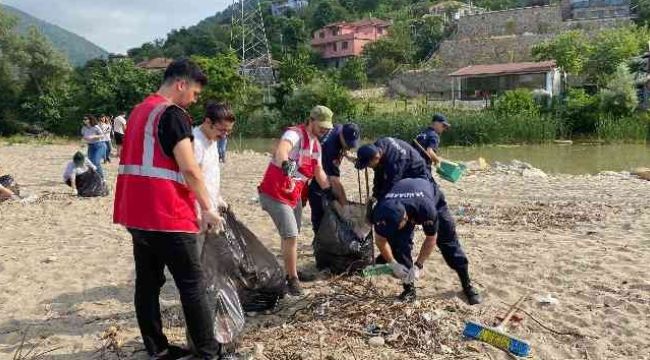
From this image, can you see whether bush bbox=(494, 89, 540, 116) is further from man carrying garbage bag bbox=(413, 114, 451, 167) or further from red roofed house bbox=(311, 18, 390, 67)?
red roofed house bbox=(311, 18, 390, 67)

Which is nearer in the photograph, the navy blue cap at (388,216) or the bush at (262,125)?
the navy blue cap at (388,216)

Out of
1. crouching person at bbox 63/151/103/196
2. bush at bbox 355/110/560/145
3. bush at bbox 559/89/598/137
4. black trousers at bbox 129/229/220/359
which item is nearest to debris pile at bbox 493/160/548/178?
crouching person at bbox 63/151/103/196

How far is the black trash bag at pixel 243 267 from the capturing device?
385 cm

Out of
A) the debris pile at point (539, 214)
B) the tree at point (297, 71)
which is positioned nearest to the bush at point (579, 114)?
the tree at point (297, 71)

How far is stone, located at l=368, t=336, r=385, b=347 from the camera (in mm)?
3951

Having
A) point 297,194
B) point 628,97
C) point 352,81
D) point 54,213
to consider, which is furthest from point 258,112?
Answer: point 297,194

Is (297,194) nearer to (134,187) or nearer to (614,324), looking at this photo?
(134,187)

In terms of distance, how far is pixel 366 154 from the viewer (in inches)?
179

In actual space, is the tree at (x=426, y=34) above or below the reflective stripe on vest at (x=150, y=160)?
above

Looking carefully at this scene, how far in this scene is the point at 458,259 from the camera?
4660 mm

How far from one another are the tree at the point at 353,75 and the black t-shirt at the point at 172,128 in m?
48.9

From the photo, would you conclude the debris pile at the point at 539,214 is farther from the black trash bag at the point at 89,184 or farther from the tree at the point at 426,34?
the tree at the point at 426,34

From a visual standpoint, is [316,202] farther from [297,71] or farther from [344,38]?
[344,38]

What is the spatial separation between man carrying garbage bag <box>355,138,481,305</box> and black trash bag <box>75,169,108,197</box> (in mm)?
6976
